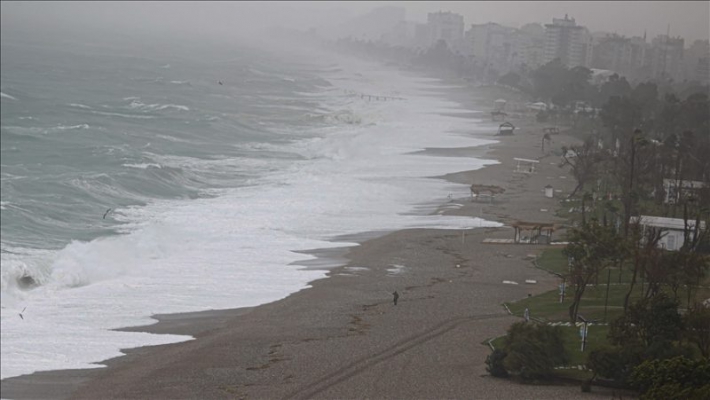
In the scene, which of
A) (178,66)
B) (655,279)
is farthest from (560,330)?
(178,66)

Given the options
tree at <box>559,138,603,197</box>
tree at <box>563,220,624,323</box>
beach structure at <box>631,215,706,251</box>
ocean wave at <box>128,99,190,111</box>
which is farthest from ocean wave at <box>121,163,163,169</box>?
ocean wave at <box>128,99,190,111</box>

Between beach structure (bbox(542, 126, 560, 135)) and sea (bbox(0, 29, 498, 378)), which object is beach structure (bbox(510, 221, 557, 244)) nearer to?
sea (bbox(0, 29, 498, 378))

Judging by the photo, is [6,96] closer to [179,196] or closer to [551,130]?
[551,130]

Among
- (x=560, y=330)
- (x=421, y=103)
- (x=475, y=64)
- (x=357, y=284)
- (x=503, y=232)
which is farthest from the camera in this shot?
(x=475, y=64)

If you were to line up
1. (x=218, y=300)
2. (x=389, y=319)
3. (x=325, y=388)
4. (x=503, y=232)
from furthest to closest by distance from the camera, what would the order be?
1. (x=503, y=232)
2. (x=218, y=300)
3. (x=389, y=319)
4. (x=325, y=388)

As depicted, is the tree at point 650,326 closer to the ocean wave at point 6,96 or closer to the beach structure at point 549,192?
the beach structure at point 549,192

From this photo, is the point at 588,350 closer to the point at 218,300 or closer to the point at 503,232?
the point at 218,300

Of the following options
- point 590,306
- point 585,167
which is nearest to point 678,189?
point 585,167

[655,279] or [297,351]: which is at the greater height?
[655,279]
